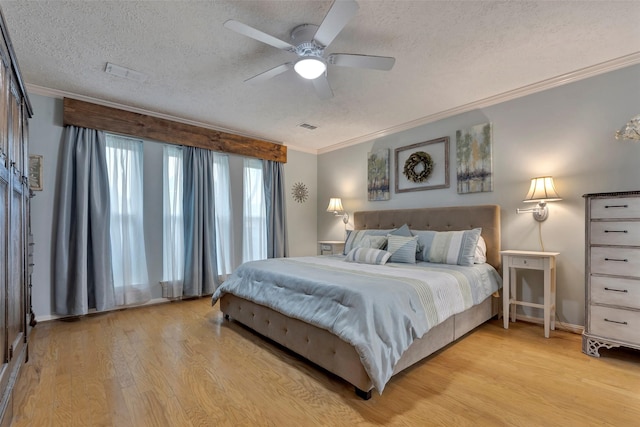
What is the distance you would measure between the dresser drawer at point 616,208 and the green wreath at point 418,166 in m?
1.89

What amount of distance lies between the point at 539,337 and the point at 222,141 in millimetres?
4566

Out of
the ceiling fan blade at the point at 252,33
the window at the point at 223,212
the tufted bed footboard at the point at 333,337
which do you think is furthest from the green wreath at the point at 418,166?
the window at the point at 223,212

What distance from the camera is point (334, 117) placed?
4074 mm

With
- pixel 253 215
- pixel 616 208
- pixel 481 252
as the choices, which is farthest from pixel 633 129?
pixel 253 215

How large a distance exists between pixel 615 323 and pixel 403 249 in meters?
1.75

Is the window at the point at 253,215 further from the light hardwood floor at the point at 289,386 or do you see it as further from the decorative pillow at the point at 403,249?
the decorative pillow at the point at 403,249

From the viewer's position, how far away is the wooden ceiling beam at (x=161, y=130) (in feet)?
11.2

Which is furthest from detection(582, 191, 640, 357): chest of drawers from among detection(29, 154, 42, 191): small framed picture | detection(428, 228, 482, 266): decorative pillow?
detection(29, 154, 42, 191): small framed picture

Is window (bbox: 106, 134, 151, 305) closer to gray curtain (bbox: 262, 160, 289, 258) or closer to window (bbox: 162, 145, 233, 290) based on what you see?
window (bbox: 162, 145, 233, 290)

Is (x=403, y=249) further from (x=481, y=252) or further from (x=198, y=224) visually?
(x=198, y=224)

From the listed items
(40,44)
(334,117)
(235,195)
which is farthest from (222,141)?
(40,44)

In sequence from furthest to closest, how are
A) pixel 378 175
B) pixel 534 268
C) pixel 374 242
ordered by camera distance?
pixel 378 175
pixel 374 242
pixel 534 268

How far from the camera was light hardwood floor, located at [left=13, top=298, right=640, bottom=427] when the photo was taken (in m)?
1.66

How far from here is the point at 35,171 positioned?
3201 millimetres
